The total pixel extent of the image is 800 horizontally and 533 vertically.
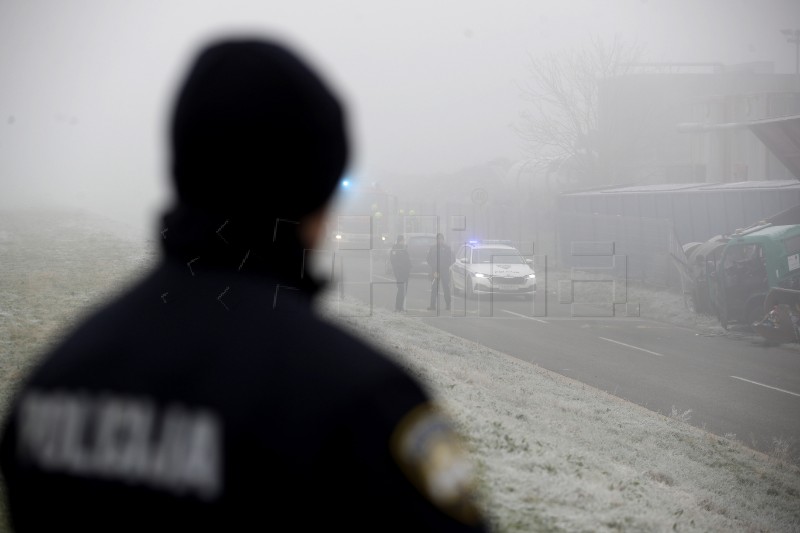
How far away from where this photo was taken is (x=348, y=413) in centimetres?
174

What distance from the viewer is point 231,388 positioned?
174 centimetres

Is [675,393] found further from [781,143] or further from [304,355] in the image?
[781,143]

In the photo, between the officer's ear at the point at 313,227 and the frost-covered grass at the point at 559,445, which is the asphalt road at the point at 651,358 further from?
the officer's ear at the point at 313,227

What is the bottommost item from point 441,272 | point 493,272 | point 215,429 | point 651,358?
point 651,358

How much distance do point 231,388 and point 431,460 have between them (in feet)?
1.62

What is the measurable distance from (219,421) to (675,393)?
39.6 ft

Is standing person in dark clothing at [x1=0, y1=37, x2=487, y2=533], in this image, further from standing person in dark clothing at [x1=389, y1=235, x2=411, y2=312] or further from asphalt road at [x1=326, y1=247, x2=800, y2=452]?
standing person in dark clothing at [x1=389, y1=235, x2=411, y2=312]

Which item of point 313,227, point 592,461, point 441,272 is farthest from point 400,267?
point 313,227

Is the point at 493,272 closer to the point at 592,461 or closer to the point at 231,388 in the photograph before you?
the point at 592,461

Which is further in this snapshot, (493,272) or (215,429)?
(493,272)

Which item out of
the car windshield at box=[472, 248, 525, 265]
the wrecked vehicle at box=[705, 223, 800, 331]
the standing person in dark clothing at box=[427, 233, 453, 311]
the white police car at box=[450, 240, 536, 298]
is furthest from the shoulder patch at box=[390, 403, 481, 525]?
the car windshield at box=[472, 248, 525, 265]

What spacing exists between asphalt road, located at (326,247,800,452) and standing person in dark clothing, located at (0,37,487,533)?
9.21 metres

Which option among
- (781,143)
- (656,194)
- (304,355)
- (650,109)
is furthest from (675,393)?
(650,109)

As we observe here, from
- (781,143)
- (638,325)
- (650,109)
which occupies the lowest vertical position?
(638,325)
